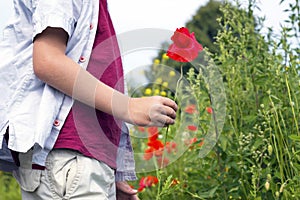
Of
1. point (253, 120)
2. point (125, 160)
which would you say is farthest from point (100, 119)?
point (253, 120)

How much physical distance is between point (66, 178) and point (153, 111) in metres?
0.29

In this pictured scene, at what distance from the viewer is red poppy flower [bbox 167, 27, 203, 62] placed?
1.98 metres

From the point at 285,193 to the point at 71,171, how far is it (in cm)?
109

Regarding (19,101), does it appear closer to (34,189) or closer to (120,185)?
(34,189)

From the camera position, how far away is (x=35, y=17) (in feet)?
6.04

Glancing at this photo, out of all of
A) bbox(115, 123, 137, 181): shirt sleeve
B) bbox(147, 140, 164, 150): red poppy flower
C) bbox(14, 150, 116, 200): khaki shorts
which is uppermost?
bbox(147, 140, 164, 150): red poppy flower

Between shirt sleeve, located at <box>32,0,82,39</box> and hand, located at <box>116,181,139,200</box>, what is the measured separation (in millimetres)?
589

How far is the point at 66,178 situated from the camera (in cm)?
182

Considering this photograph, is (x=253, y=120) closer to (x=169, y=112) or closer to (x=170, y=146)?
(x=170, y=146)

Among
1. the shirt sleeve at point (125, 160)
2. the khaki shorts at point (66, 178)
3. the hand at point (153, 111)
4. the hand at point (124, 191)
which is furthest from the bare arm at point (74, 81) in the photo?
the hand at point (124, 191)

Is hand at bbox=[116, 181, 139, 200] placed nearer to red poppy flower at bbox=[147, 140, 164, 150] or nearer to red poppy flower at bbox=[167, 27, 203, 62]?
red poppy flower at bbox=[167, 27, 203, 62]

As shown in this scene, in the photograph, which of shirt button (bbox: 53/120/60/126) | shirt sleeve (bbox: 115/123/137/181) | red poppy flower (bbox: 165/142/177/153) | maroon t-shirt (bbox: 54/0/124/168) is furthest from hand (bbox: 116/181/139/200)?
red poppy flower (bbox: 165/142/177/153)

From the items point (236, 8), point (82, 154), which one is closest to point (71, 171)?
point (82, 154)

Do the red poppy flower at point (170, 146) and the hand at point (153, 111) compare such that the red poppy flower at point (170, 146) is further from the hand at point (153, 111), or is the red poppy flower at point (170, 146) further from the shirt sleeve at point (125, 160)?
the hand at point (153, 111)
